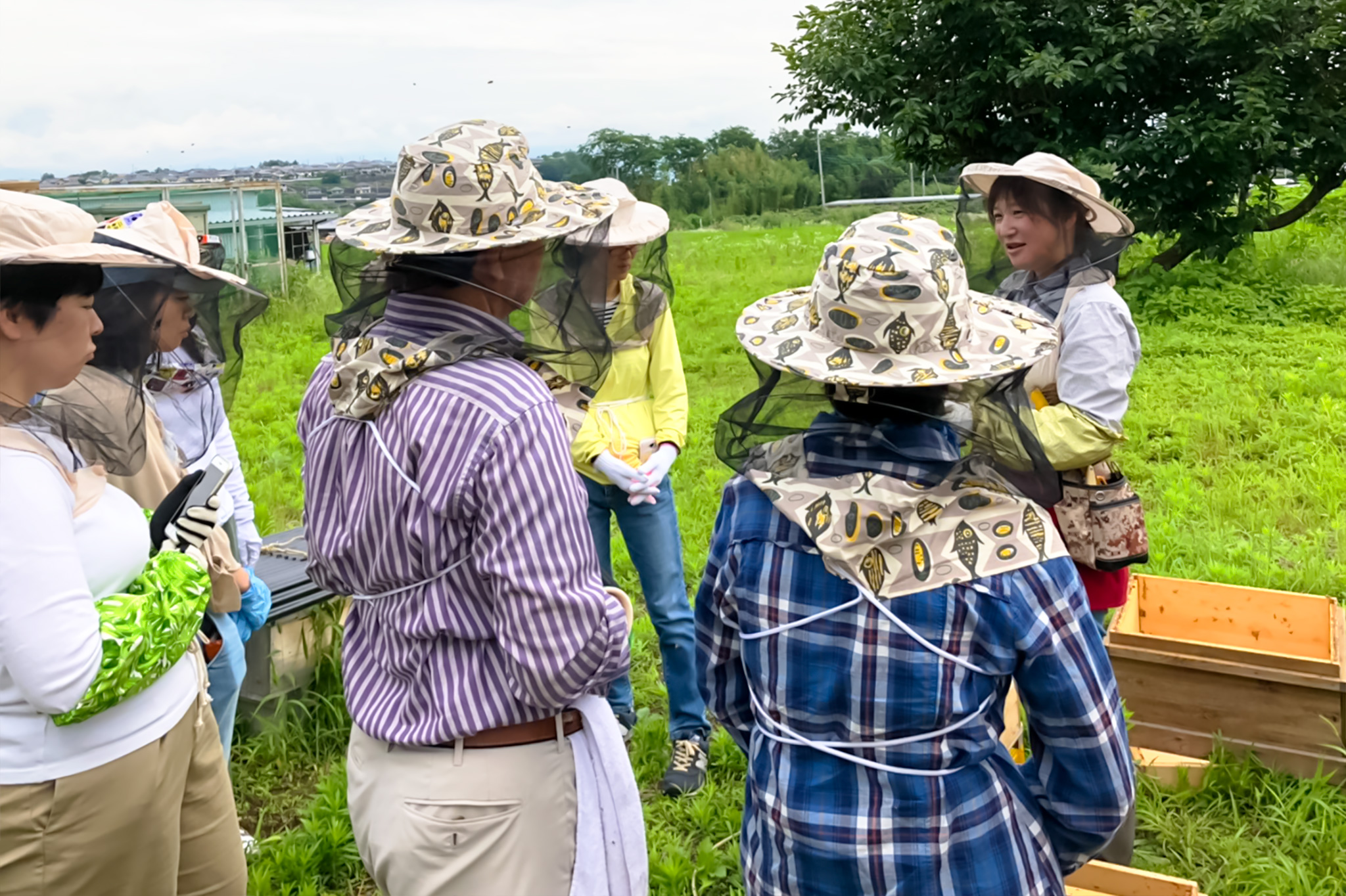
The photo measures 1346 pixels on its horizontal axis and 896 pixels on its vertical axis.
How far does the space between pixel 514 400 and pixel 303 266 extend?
1384 cm

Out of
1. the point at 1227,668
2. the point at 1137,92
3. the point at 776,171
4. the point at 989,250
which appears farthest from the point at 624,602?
the point at 776,171

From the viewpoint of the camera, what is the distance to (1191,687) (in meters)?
3.41

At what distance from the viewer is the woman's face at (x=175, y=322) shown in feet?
8.30

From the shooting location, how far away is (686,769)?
3490 mm

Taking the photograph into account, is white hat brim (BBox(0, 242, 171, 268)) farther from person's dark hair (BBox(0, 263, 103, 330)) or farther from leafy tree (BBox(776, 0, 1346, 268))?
leafy tree (BBox(776, 0, 1346, 268))

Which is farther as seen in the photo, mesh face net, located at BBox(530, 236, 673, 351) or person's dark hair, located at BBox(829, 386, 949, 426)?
mesh face net, located at BBox(530, 236, 673, 351)

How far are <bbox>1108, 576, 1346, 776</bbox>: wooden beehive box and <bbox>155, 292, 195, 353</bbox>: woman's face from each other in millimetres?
2945

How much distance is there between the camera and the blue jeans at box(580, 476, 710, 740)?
3545mm

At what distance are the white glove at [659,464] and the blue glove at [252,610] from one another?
120 cm

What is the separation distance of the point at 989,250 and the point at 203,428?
241 centimetres

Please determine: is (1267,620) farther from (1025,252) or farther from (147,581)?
(147,581)

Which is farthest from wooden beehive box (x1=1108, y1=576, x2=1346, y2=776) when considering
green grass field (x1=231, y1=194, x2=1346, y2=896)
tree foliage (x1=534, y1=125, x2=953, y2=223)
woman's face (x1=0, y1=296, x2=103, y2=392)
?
tree foliage (x1=534, y1=125, x2=953, y2=223)

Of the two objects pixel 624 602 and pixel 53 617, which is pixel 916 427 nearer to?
pixel 624 602

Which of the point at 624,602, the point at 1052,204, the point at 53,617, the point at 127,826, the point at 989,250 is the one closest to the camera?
the point at 53,617
